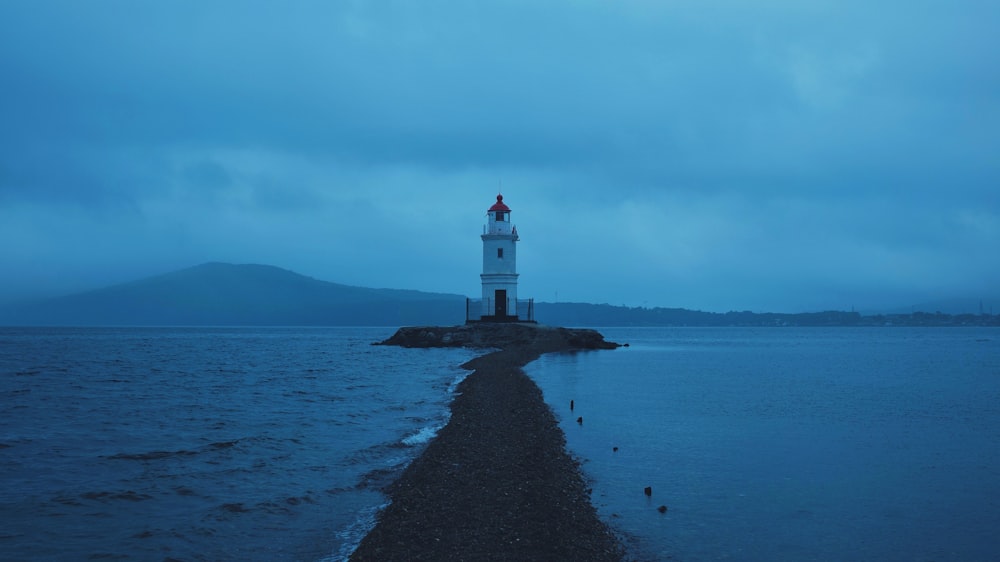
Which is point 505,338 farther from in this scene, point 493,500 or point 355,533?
point 355,533

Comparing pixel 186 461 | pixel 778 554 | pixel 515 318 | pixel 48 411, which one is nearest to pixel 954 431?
pixel 778 554

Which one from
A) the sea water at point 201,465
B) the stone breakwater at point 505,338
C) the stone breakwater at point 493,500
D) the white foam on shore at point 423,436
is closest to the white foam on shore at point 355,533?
the sea water at point 201,465

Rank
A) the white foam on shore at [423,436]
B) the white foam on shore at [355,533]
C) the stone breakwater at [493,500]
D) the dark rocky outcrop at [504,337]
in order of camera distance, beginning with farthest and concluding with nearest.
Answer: the dark rocky outcrop at [504,337], the white foam on shore at [423,436], the white foam on shore at [355,533], the stone breakwater at [493,500]

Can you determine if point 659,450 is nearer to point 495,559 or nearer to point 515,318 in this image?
point 495,559

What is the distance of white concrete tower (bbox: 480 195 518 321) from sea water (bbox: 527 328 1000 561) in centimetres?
2799

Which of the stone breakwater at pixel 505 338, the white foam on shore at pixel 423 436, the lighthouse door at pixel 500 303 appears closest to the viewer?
the white foam on shore at pixel 423 436

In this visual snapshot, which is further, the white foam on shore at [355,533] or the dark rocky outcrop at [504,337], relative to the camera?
the dark rocky outcrop at [504,337]

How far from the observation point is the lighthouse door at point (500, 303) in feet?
194

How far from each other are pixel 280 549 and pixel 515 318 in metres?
50.8

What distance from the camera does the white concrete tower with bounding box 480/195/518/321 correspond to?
5772cm

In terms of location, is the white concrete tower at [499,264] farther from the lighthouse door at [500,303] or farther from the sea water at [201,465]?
the sea water at [201,465]

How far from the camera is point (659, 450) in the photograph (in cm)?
1622

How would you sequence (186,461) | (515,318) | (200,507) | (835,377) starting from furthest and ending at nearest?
(515,318), (835,377), (186,461), (200,507)

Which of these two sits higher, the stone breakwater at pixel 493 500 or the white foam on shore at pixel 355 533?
the stone breakwater at pixel 493 500
